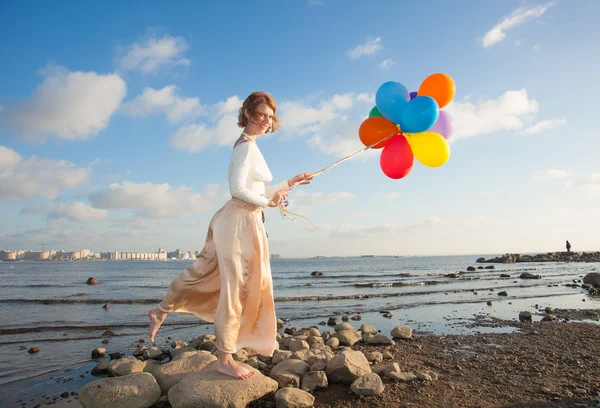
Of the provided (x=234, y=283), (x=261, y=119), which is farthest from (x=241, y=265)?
(x=261, y=119)

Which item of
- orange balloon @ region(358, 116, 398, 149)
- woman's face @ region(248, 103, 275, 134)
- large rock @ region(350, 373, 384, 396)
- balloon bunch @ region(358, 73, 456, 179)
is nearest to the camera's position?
large rock @ region(350, 373, 384, 396)

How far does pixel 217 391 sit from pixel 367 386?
1.53 metres

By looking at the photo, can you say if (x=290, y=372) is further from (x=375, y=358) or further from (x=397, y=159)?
(x=397, y=159)

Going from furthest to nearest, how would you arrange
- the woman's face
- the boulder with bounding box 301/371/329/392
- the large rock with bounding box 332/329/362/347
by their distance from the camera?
the large rock with bounding box 332/329/362/347
the boulder with bounding box 301/371/329/392
the woman's face

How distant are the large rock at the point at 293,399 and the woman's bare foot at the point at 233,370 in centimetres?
36

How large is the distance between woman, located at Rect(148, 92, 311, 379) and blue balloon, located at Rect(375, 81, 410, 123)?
1833mm

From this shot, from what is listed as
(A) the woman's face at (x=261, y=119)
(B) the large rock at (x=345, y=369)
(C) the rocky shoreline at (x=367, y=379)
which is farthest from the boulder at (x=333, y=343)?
(A) the woman's face at (x=261, y=119)

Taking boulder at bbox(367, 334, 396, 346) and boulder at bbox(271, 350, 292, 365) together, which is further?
boulder at bbox(367, 334, 396, 346)

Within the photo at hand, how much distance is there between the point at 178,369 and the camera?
4297mm

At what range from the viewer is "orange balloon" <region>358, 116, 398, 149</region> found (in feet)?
17.2

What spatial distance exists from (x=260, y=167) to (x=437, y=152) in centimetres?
253

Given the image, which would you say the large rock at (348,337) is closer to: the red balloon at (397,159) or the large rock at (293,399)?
the large rock at (293,399)

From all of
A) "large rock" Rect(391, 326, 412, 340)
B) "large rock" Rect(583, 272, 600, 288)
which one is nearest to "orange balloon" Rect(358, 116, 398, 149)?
"large rock" Rect(391, 326, 412, 340)

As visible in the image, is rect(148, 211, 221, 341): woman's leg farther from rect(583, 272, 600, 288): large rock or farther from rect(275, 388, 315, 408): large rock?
rect(583, 272, 600, 288): large rock
